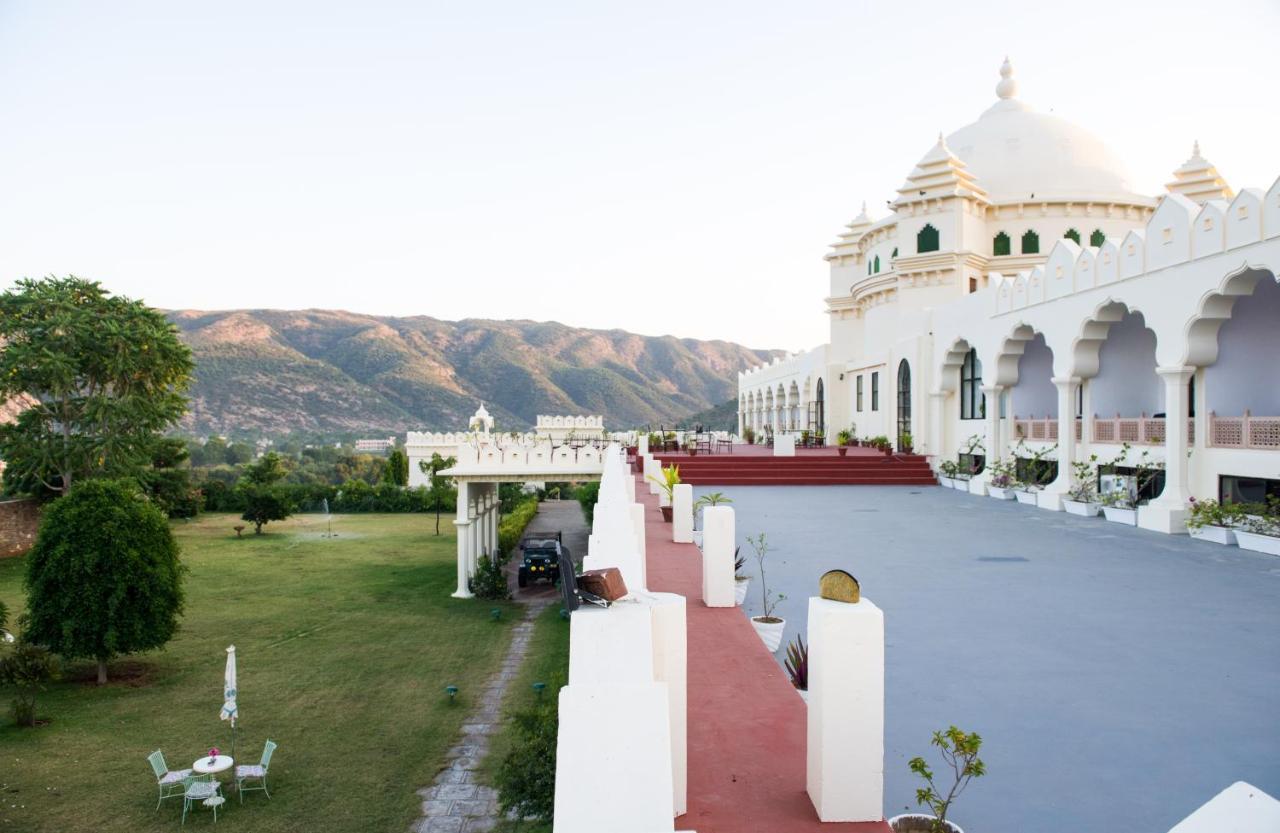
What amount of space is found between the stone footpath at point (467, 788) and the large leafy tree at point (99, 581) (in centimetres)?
610

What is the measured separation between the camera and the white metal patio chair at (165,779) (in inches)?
347

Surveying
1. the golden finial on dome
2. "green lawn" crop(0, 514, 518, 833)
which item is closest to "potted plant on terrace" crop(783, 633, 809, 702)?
"green lawn" crop(0, 514, 518, 833)

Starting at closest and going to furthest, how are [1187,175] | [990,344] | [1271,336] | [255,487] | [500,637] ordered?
[1271,336] → [500,637] → [990,344] → [1187,175] → [255,487]

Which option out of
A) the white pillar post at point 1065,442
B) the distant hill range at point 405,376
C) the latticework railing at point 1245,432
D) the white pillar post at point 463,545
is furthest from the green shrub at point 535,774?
the distant hill range at point 405,376

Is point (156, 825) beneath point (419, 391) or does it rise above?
beneath

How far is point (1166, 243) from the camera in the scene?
44.9ft

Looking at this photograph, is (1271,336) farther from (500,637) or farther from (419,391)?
(419,391)

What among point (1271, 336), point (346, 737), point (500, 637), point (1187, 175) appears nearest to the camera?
point (346, 737)

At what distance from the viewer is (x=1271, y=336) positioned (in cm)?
1561

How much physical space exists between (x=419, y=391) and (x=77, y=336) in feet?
256

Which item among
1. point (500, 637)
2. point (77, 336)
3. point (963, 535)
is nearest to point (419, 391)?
point (77, 336)

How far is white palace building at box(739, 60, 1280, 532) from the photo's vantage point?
13.3 metres

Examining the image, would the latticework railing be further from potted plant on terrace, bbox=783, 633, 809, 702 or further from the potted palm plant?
potted plant on terrace, bbox=783, 633, 809, 702

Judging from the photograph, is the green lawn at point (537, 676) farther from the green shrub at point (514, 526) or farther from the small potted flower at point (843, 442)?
the small potted flower at point (843, 442)
